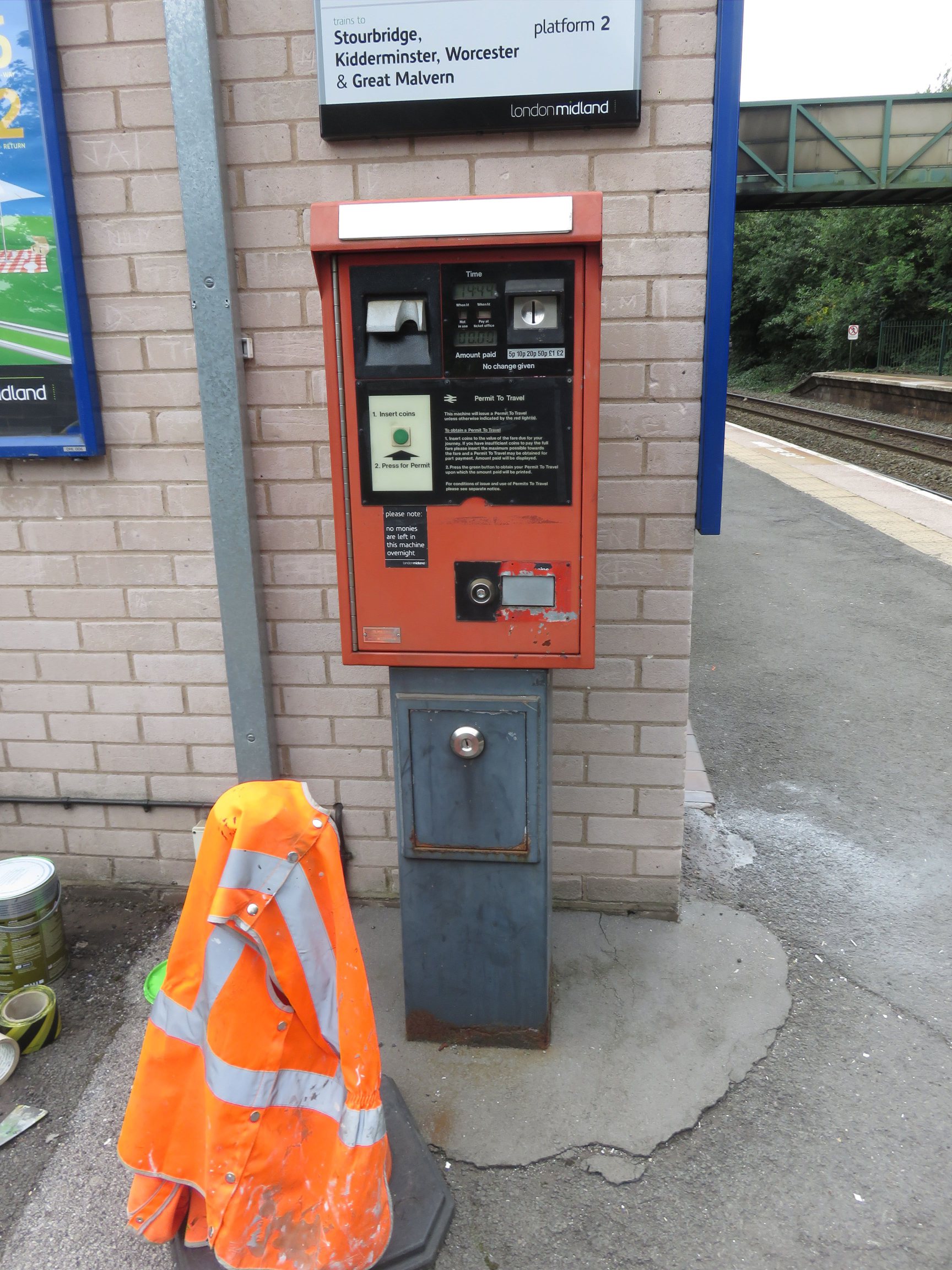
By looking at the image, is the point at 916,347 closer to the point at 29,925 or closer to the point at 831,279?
the point at 831,279

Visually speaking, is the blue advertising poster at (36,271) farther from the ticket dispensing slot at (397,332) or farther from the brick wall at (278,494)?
the ticket dispensing slot at (397,332)

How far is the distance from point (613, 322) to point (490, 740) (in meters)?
1.35

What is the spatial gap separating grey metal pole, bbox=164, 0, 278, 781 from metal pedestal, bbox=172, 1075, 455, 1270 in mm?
1255

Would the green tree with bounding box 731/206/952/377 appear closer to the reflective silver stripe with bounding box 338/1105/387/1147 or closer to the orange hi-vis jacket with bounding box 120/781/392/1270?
the orange hi-vis jacket with bounding box 120/781/392/1270

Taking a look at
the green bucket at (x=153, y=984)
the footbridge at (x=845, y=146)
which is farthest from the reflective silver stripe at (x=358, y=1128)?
the footbridge at (x=845, y=146)

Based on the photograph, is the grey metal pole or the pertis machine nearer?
the pertis machine

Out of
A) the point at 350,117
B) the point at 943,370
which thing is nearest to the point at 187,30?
the point at 350,117

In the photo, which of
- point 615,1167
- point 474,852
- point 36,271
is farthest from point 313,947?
point 36,271

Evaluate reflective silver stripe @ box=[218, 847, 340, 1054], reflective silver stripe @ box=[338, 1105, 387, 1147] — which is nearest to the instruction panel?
reflective silver stripe @ box=[218, 847, 340, 1054]

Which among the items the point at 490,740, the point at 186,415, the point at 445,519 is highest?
the point at 186,415

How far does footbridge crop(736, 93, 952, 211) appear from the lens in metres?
16.3

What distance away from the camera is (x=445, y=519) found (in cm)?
219

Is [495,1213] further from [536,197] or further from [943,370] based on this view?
[943,370]

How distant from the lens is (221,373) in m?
2.86
